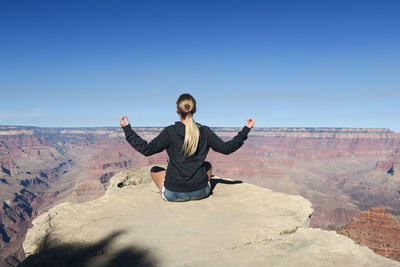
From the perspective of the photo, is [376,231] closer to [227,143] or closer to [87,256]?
[227,143]

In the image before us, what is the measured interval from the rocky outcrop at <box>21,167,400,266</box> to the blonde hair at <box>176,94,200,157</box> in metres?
1.16

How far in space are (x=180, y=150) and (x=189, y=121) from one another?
575 mm

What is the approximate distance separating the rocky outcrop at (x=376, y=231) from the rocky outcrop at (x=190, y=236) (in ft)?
95.9

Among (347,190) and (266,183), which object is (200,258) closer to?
(266,183)

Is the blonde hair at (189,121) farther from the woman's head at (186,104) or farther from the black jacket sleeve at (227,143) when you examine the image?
→ the black jacket sleeve at (227,143)

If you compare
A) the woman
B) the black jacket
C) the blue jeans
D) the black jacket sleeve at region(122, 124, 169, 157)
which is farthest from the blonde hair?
the blue jeans

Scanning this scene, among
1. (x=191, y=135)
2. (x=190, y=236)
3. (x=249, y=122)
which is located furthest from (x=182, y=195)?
(x=249, y=122)

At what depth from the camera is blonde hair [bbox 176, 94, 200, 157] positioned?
4.54 metres

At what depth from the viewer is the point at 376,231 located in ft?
96.4

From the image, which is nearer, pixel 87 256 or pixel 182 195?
pixel 87 256

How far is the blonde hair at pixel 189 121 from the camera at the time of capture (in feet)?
14.9

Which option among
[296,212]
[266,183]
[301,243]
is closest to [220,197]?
[296,212]

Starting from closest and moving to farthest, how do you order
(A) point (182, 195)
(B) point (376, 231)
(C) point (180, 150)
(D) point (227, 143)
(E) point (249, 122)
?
(C) point (180, 150) < (D) point (227, 143) < (A) point (182, 195) < (E) point (249, 122) < (B) point (376, 231)

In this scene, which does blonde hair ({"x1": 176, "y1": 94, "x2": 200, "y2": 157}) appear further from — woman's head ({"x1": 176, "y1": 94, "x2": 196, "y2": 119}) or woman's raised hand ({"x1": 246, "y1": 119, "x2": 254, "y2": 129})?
woman's raised hand ({"x1": 246, "y1": 119, "x2": 254, "y2": 129})
